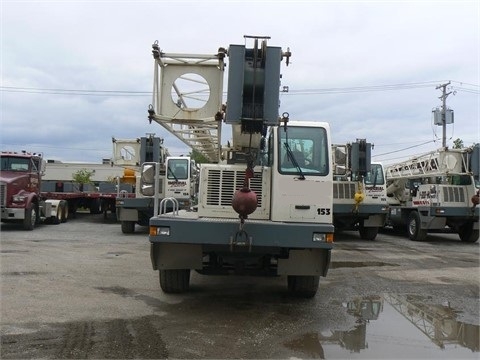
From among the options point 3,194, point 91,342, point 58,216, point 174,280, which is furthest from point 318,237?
point 58,216

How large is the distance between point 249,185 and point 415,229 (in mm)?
12787

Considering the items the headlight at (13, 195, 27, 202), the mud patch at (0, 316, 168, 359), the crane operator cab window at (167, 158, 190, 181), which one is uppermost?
the crane operator cab window at (167, 158, 190, 181)

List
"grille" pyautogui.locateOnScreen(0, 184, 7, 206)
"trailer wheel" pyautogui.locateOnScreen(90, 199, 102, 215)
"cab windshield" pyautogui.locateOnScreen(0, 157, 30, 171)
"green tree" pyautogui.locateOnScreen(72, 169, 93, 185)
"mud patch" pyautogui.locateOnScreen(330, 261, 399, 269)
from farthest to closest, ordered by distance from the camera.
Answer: "green tree" pyautogui.locateOnScreen(72, 169, 93, 185) → "trailer wheel" pyautogui.locateOnScreen(90, 199, 102, 215) → "cab windshield" pyautogui.locateOnScreen(0, 157, 30, 171) → "grille" pyautogui.locateOnScreen(0, 184, 7, 206) → "mud patch" pyautogui.locateOnScreen(330, 261, 399, 269)

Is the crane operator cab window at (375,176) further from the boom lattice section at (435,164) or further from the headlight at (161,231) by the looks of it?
the headlight at (161,231)

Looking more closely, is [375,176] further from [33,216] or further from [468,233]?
[33,216]

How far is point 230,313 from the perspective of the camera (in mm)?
6477

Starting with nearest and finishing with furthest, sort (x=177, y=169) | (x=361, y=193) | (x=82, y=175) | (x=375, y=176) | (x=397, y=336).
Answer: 1. (x=397, y=336)
2. (x=361, y=193)
3. (x=177, y=169)
4. (x=375, y=176)
5. (x=82, y=175)

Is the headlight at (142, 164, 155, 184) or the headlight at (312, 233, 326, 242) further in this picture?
the headlight at (142, 164, 155, 184)

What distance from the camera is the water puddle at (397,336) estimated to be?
5148 mm

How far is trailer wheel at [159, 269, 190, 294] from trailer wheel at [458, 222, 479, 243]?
13.1 meters

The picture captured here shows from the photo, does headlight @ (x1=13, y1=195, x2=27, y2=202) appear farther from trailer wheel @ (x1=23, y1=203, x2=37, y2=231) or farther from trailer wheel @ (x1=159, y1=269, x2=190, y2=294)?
trailer wheel @ (x1=159, y1=269, x2=190, y2=294)

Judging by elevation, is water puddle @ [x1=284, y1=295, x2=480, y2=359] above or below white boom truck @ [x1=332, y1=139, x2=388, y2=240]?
below

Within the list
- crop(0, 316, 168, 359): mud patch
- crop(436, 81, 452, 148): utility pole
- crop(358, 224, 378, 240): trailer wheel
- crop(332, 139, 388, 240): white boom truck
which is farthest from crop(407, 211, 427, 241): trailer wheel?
crop(436, 81, 452, 148): utility pole

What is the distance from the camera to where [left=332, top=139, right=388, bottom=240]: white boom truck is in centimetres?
1655
